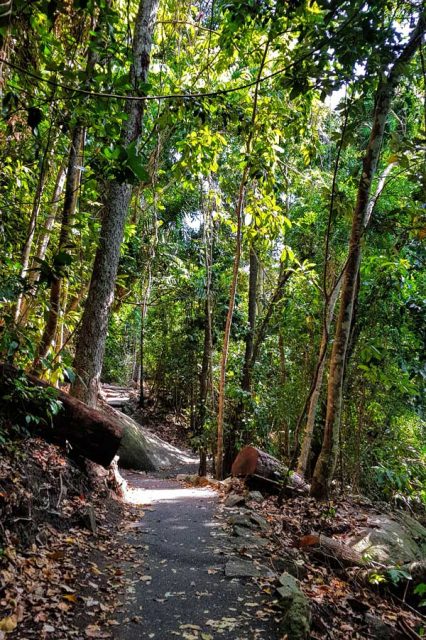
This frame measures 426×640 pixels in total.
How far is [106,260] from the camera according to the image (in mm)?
6758

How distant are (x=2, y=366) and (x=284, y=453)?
9530mm

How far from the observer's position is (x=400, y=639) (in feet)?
13.2

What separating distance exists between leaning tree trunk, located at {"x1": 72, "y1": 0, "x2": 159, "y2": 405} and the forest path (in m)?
2.30

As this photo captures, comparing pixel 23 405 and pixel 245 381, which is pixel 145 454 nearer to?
pixel 245 381

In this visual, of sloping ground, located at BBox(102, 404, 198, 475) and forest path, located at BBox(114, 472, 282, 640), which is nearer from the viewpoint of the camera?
forest path, located at BBox(114, 472, 282, 640)

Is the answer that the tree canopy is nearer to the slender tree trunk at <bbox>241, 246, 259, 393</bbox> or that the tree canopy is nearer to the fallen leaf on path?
the slender tree trunk at <bbox>241, 246, 259, 393</bbox>

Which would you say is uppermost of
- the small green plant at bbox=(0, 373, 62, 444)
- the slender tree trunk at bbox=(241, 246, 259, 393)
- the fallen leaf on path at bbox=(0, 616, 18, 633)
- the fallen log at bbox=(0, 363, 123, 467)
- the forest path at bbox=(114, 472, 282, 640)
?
the slender tree trunk at bbox=(241, 246, 259, 393)

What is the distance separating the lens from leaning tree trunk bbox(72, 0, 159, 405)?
6551mm

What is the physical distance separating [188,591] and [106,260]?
456 centimetres

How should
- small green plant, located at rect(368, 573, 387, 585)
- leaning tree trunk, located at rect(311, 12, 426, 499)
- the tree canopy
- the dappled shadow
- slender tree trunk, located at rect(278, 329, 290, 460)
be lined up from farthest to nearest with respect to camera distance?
slender tree trunk, located at rect(278, 329, 290, 460), the dappled shadow, leaning tree trunk, located at rect(311, 12, 426, 499), small green plant, located at rect(368, 573, 387, 585), the tree canopy

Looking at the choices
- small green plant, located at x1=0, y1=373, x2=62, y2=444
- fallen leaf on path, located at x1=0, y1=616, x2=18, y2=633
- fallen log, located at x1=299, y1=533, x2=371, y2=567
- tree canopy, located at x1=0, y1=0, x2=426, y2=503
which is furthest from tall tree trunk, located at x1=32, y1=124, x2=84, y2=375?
fallen log, located at x1=299, y1=533, x2=371, y2=567

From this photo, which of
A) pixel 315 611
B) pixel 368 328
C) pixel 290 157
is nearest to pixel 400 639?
pixel 315 611

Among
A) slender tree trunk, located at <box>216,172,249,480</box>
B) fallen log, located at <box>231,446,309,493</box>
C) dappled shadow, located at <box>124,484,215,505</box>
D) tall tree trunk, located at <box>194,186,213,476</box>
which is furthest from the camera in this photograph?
tall tree trunk, located at <box>194,186,213,476</box>

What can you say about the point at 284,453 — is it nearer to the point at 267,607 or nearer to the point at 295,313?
the point at 295,313
